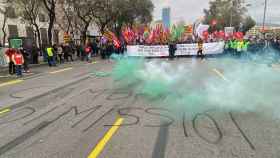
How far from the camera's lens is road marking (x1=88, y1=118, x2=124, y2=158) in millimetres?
4391

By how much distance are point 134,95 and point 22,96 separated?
3.94m

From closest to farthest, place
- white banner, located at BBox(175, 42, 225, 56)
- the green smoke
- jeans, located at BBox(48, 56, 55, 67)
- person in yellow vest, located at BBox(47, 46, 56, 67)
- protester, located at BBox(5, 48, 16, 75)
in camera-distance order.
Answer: the green smoke → protester, located at BBox(5, 48, 16, 75) → person in yellow vest, located at BBox(47, 46, 56, 67) → jeans, located at BBox(48, 56, 55, 67) → white banner, located at BBox(175, 42, 225, 56)

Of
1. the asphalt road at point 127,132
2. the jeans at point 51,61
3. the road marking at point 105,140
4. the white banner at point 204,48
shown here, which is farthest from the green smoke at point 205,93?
the white banner at point 204,48

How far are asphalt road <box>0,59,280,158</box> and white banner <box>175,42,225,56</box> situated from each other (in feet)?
64.8

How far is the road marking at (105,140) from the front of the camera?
173 inches

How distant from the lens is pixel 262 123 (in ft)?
18.5

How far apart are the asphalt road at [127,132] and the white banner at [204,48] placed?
1975 cm

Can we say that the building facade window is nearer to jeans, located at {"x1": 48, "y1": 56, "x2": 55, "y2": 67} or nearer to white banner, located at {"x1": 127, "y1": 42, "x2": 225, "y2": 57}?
jeans, located at {"x1": 48, "y1": 56, "x2": 55, "y2": 67}

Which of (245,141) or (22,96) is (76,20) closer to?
(22,96)

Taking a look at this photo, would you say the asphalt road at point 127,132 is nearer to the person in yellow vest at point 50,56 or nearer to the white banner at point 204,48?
the person in yellow vest at point 50,56

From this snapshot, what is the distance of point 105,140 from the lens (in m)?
4.94

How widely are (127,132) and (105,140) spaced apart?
21.3 inches

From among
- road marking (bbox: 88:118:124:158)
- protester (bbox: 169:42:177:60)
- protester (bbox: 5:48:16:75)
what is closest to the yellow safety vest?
Result: protester (bbox: 5:48:16:75)

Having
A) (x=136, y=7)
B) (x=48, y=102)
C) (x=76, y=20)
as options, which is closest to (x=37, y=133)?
(x=48, y=102)
